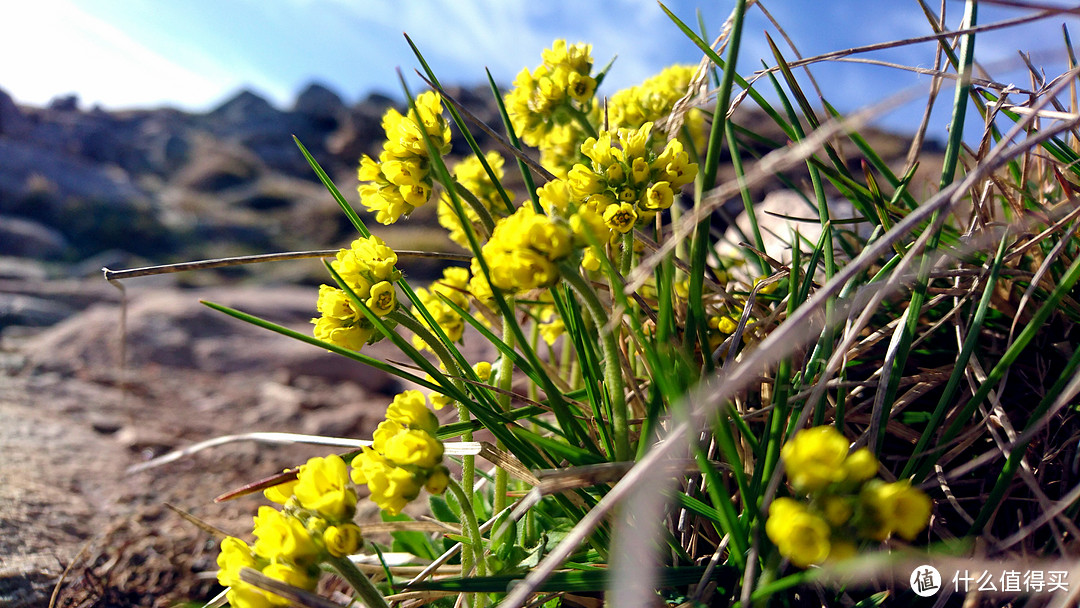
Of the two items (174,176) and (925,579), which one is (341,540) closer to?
(925,579)

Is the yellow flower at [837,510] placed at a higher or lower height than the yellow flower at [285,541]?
higher

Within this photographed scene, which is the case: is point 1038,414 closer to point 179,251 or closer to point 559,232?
point 559,232

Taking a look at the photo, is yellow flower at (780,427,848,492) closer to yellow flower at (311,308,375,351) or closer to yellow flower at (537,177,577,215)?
yellow flower at (537,177,577,215)

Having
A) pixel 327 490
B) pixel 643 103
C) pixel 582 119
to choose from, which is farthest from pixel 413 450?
pixel 643 103

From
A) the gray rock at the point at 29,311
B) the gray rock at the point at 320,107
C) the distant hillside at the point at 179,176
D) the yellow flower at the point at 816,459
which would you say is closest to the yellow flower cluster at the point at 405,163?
the yellow flower at the point at 816,459

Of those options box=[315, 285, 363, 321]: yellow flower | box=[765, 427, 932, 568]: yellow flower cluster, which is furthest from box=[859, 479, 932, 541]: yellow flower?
box=[315, 285, 363, 321]: yellow flower

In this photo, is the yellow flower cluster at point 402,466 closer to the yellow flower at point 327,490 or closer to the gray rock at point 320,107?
the yellow flower at point 327,490

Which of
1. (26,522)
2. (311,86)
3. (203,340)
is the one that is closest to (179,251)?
(203,340)
